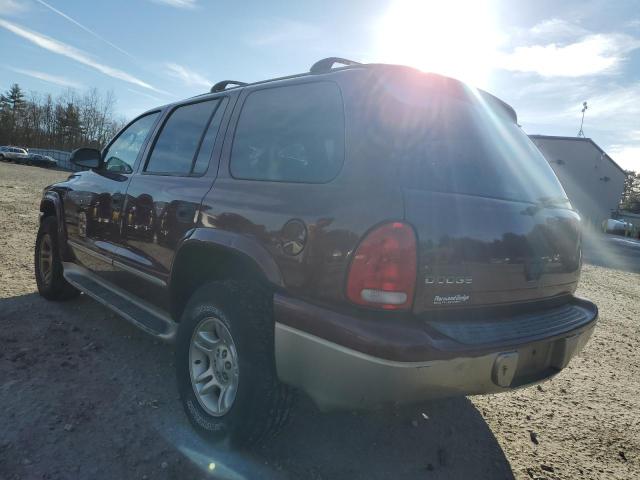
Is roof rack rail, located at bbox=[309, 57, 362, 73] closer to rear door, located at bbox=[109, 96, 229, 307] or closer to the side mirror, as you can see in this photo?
rear door, located at bbox=[109, 96, 229, 307]

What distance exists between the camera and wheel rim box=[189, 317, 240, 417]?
2.29 meters

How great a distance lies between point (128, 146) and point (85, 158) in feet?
1.49

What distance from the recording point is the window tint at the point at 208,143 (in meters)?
2.69

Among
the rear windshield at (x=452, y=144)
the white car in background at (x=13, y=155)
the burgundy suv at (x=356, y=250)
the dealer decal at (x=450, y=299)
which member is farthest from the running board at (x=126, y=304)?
the white car in background at (x=13, y=155)

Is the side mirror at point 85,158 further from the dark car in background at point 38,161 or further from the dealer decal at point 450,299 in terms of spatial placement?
the dark car in background at point 38,161

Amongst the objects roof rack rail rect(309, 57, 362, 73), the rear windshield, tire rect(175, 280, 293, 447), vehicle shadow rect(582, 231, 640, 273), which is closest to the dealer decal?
the rear windshield

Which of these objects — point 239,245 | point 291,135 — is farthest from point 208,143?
point 239,245

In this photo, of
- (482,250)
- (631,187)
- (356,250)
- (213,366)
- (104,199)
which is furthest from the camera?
(631,187)

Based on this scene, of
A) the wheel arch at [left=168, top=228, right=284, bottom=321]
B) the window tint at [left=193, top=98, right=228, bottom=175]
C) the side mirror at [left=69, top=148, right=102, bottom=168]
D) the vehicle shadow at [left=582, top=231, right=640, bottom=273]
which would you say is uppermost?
the window tint at [left=193, top=98, right=228, bottom=175]

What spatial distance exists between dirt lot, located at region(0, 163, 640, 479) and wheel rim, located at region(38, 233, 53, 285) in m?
0.70

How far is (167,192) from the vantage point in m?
2.79

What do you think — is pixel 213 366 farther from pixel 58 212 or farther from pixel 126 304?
pixel 58 212

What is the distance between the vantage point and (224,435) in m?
2.21

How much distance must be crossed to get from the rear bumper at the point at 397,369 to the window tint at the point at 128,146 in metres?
2.24
